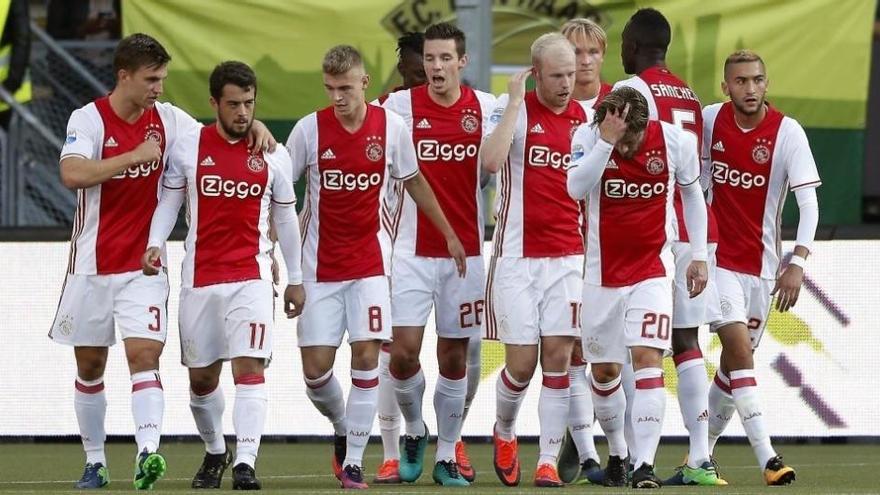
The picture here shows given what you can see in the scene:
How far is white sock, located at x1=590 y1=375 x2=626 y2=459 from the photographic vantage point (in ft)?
36.3

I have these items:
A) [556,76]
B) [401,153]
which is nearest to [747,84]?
[556,76]

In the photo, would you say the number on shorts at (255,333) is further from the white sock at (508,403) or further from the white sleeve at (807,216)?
the white sleeve at (807,216)

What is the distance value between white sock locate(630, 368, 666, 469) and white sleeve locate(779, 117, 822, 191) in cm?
148

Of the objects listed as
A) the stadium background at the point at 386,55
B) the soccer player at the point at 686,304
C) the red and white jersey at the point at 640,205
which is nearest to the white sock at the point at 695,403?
the soccer player at the point at 686,304

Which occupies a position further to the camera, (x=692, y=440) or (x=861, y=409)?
(x=861, y=409)

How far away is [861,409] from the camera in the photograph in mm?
14508

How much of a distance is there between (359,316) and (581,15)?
597 cm

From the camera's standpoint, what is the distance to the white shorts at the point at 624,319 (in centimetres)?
1034

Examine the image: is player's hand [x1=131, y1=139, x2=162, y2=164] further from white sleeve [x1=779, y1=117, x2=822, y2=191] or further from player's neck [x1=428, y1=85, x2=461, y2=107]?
white sleeve [x1=779, y1=117, x2=822, y2=191]


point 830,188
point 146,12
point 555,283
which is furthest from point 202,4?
point 555,283

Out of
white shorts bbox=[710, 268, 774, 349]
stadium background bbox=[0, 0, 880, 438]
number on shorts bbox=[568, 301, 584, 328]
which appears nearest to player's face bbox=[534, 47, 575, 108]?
number on shorts bbox=[568, 301, 584, 328]

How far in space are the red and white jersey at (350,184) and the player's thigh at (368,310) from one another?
6cm

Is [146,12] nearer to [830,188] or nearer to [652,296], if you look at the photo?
[830,188]

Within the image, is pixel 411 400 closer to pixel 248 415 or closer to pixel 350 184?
pixel 350 184
